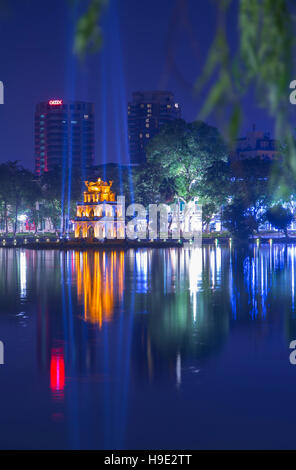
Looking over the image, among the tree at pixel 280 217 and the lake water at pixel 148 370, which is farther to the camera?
the tree at pixel 280 217

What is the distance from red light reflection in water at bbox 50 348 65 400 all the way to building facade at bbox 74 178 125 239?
260 feet

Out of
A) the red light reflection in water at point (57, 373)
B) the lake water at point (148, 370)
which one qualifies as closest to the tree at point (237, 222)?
the lake water at point (148, 370)

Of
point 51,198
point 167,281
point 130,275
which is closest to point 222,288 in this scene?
point 167,281

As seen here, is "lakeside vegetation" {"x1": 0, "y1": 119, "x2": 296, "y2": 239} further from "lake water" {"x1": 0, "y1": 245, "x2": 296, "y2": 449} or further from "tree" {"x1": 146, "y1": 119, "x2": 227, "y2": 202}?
"lake water" {"x1": 0, "y1": 245, "x2": 296, "y2": 449}

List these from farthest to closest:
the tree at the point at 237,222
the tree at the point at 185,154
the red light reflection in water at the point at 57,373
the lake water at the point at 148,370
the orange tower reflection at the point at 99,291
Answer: the tree at the point at 185,154 < the tree at the point at 237,222 < the orange tower reflection at the point at 99,291 < the red light reflection in water at the point at 57,373 < the lake water at the point at 148,370

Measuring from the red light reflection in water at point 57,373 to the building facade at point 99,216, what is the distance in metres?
79.4

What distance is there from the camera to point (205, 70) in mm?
4809

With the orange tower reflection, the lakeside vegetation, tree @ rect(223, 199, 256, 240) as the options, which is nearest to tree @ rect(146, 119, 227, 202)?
the lakeside vegetation

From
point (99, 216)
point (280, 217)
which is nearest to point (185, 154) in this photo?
point (99, 216)

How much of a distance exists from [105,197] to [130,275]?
61.1m

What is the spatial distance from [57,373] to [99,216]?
82661mm

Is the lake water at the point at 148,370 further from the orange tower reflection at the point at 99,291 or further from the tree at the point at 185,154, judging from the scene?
the tree at the point at 185,154

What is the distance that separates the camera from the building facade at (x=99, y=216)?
3792 inches

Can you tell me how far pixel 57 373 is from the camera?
1429 cm
